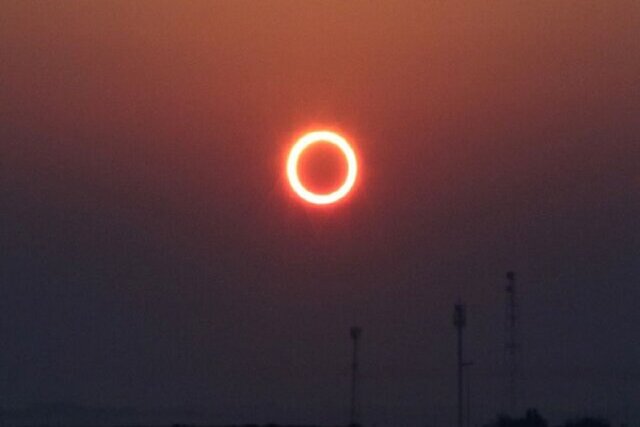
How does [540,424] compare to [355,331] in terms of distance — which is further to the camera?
[540,424]

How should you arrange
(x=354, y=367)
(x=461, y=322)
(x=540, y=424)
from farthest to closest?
(x=540, y=424) → (x=354, y=367) → (x=461, y=322)

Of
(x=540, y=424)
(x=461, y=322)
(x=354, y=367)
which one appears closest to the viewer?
(x=461, y=322)

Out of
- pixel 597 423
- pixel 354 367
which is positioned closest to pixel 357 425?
pixel 354 367

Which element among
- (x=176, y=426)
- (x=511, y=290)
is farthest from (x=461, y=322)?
(x=176, y=426)

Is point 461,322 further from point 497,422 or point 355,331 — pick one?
point 497,422

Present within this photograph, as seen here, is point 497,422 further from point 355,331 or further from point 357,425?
point 355,331

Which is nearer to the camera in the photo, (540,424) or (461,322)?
(461,322)

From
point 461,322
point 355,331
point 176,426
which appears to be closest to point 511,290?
point 461,322

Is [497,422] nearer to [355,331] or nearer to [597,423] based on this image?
[597,423]
